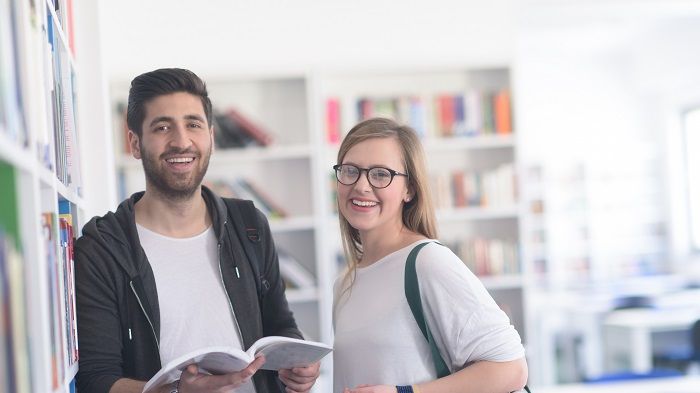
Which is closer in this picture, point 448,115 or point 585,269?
point 448,115

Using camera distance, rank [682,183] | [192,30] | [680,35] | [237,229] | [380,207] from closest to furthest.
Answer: [380,207]
[237,229]
[192,30]
[680,35]
[682,183]

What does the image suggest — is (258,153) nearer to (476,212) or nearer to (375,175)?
(476,212)

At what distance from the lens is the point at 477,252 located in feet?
17.2

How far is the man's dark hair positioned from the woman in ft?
1.39

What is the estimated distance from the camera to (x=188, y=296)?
6.68 ft

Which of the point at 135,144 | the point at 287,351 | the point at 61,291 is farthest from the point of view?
the point at 135,144

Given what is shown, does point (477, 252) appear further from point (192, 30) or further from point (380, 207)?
point (380, 207)

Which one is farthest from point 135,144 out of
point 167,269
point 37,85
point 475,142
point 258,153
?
point 475,142

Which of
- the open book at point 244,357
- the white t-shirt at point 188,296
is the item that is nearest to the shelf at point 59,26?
the white t-shirt at point 188,296

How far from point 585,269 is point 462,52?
6449 millimetres

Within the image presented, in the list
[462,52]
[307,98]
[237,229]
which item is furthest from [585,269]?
[237,229]

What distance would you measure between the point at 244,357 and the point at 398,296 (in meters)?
0.35

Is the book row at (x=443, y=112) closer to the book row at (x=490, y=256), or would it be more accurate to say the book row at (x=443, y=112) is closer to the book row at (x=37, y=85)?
the book row at (x=490, y=256)

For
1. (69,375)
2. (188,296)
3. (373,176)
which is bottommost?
(69,375)
